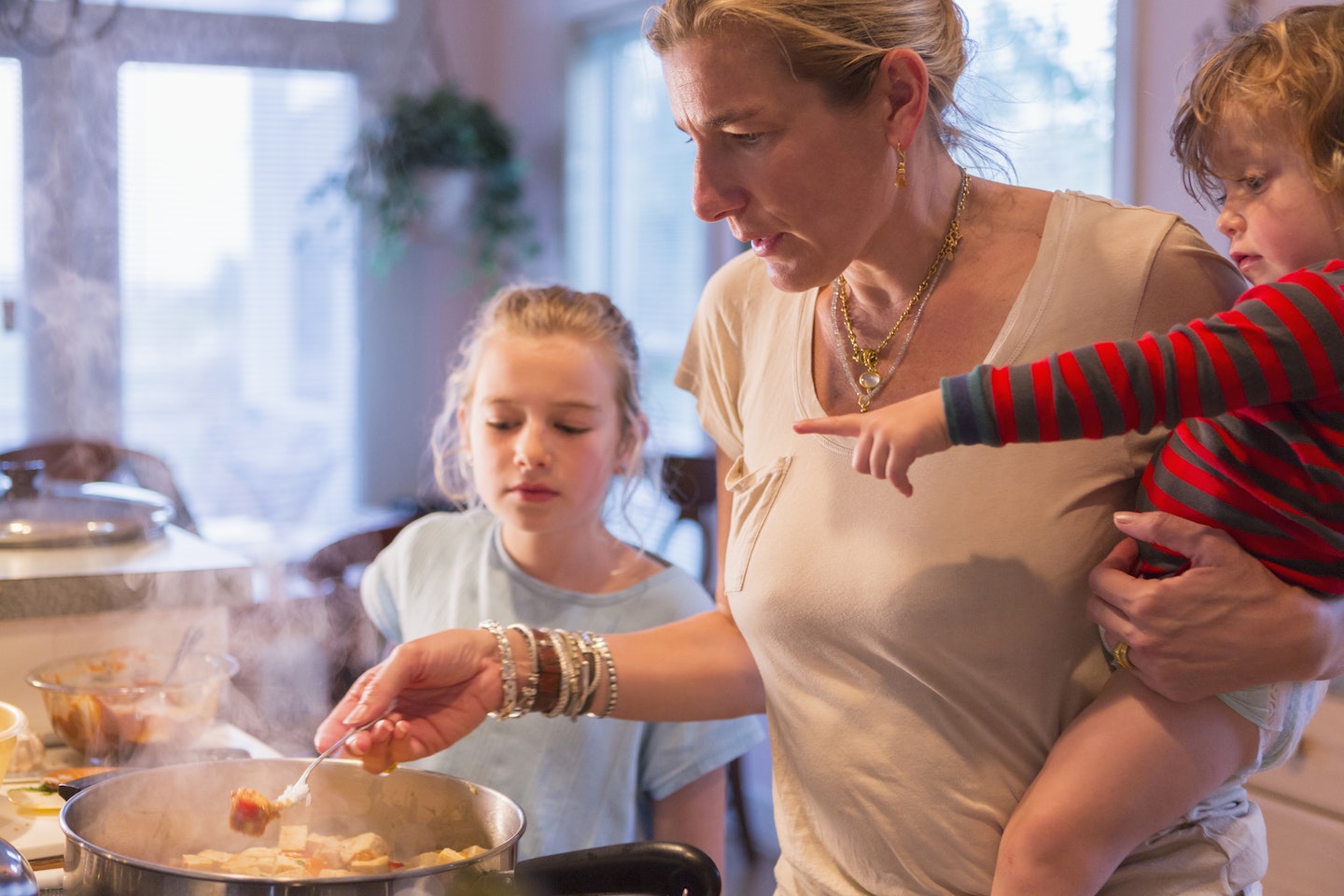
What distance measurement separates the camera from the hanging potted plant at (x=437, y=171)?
16.1 feet

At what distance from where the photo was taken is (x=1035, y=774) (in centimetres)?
111

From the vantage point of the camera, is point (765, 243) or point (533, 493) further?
point (533, 493)

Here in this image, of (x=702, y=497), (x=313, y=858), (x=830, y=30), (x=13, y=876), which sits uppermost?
(x=830, y=30)

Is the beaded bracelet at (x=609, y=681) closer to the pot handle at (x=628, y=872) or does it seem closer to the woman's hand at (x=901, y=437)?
the pot handle at (x=628, y=872)

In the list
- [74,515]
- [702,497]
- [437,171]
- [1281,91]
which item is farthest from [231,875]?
[437,171]

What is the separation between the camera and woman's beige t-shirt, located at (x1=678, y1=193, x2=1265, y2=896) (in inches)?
42.5

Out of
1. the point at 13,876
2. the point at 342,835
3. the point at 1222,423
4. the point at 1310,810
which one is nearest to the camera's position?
the point at 13,876

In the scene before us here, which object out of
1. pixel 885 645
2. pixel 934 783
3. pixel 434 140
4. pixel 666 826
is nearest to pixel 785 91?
pixel 885 645

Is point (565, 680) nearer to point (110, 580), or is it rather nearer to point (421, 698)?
point (421, 698)

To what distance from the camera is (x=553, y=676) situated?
129 centimetres

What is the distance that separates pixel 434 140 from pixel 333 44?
0.60m

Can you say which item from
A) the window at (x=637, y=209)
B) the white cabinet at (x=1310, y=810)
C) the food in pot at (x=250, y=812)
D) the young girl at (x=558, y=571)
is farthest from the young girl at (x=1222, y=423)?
the window at (x=637, y=209)

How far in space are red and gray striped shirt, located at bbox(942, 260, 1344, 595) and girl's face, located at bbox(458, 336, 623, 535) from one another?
0.90 metres

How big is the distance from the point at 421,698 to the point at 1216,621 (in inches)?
27.5
